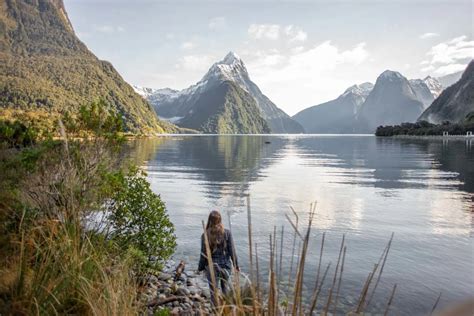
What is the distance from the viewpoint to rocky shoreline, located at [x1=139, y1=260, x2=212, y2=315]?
7551mm

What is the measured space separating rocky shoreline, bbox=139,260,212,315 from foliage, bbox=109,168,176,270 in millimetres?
456

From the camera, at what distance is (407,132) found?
157875mm

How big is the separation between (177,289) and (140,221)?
197cm

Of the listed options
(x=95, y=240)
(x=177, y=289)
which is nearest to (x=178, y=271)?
(x=177, y=289)

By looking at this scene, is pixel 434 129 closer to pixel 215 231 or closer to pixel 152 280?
pixel 152 280

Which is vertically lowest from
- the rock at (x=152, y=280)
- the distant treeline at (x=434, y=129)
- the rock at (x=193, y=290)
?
the rock at (x=193, y=290)

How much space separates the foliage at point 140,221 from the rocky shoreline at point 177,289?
0.46 metres

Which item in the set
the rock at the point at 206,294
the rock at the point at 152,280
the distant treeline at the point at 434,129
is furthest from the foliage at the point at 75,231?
the distant treeline at the point at 434,129

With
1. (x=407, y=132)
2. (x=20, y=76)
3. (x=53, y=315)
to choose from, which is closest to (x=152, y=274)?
(x=53, y=315)

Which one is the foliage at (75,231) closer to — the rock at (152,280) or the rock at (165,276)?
the rock at (152,280)

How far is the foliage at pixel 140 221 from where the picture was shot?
947 centimetres

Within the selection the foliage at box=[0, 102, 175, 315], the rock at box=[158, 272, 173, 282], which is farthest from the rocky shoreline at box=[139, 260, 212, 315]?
the foliage at box=[0, 102, 175, 315]

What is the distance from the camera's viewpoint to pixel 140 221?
977 centimetres

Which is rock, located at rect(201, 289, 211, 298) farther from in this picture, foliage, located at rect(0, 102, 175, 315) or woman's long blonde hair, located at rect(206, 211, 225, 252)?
woman's long blonde hair, located at rect(206, 211, 225, 252)
